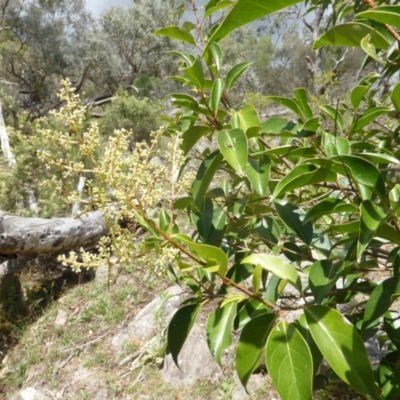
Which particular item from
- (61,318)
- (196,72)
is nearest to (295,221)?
(196,72)

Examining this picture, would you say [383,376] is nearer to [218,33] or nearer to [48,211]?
[218,33]

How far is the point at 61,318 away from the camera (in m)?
3.55

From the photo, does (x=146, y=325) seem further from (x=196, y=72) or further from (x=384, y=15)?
(x=384, y=15)

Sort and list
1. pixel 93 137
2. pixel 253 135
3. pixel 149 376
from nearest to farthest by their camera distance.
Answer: pixel 93 137 → pixel 253 135 → pixel 149 376

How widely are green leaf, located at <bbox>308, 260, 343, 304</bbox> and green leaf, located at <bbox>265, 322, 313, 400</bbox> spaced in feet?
0.39

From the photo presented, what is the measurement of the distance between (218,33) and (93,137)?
309 mm

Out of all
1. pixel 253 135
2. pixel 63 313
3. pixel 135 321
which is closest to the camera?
pixel 253 135

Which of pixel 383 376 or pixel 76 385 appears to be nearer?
pixel 383 376

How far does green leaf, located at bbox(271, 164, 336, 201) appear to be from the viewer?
2.28ft

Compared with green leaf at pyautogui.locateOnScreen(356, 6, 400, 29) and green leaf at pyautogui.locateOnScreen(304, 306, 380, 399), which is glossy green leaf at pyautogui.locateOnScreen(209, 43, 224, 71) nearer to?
green leaf at pyautogui.locateOnScreen(356, 6, 400, 29)

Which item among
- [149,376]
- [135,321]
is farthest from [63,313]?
[149,376]

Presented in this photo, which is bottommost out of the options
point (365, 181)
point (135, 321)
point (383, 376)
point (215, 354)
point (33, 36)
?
point (135, 321)

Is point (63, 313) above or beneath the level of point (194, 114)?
beneath

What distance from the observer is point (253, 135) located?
2.89 ft
